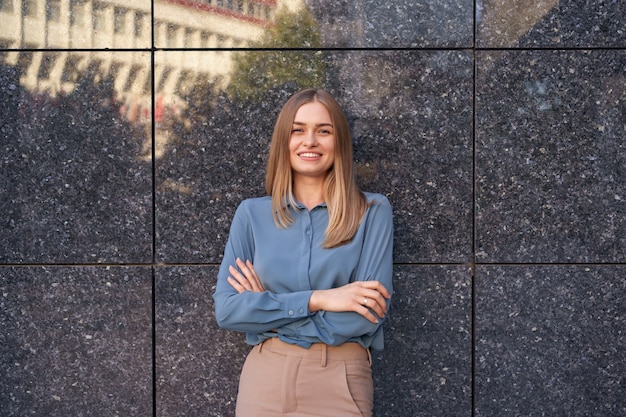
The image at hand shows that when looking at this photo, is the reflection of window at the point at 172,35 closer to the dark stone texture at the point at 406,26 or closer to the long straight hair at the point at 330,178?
the dark stone texture at the point at 406,26

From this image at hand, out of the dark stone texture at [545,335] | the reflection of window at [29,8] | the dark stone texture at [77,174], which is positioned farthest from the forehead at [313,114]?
the reflection of window at [29,8]

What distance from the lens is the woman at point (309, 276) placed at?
2.98 m

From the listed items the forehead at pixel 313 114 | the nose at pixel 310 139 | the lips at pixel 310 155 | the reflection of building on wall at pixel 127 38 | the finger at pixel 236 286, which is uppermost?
the reflection of building on wall at pixel 127 38

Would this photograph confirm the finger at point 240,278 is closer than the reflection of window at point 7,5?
Yes

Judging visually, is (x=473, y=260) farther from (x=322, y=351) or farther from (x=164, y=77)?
(x=164, y=77)

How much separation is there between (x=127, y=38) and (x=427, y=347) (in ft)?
8.20

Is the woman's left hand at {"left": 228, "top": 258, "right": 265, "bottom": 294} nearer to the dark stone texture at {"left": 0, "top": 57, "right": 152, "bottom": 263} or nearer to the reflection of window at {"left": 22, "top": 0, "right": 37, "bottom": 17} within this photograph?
the dark stone texture at {"left": 0, "top": 57, "right": 152, "bottom": 263}

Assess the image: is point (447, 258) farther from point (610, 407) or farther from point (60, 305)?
point (60, 305)

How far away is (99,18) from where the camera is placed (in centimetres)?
394

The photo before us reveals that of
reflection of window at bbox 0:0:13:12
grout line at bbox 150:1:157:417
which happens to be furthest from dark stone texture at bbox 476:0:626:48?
reflection of window at bbox 0:0:13:12

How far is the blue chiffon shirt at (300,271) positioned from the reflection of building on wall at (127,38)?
1.11 meters

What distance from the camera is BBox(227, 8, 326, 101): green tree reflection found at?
12.8 ft

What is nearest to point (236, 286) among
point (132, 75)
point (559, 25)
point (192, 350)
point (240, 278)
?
point (240, 278)

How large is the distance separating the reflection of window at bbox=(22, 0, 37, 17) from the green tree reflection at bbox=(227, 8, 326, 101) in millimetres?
1218
